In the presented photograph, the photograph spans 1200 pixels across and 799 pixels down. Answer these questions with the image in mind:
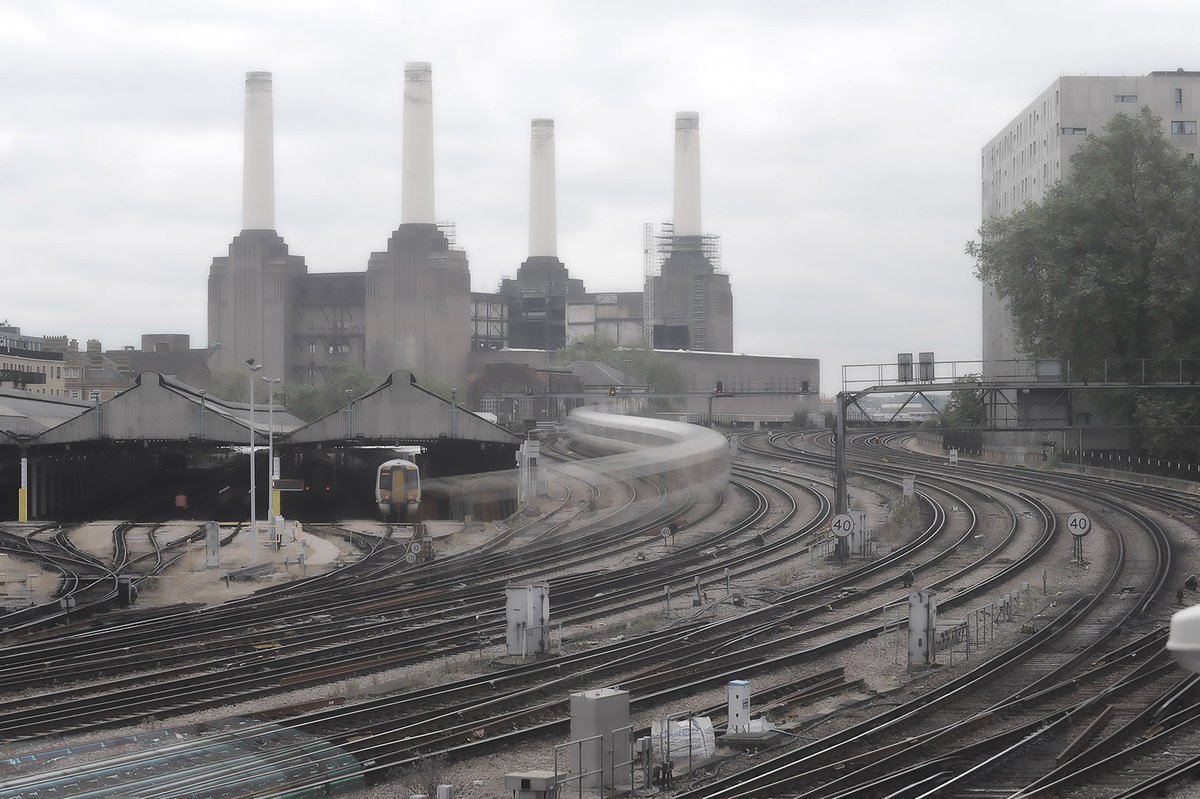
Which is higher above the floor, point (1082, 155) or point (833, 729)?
point (1082, 155)

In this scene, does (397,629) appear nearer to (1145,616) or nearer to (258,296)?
(1145,616)

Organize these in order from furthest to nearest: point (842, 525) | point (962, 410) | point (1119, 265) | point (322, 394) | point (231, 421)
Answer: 1. point (322, 394)
2. point (962, 410)
3. point (1119, 265)
4. point (231, 421)
5. point (842, 525)

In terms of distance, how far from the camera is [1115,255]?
60.1 m

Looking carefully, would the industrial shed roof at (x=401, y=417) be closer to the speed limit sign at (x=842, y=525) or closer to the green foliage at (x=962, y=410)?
the speed limit sign at (x=842, y=525)

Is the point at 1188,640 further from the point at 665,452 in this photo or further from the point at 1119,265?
the point at 1119,265

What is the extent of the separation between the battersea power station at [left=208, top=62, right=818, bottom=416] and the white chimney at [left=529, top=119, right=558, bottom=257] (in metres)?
0.16

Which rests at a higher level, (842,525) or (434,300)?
(434,300)

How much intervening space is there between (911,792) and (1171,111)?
276 feet

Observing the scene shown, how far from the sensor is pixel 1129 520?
46.1m

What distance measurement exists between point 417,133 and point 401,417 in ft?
260

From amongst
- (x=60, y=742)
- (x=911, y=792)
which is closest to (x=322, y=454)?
(x=60, y=742)

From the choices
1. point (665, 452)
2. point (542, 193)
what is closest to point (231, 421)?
point (665, 452)

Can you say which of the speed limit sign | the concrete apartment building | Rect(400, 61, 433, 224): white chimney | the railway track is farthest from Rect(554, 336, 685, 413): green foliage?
the railway track

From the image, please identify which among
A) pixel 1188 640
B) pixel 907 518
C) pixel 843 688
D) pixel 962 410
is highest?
pixel 962 410
